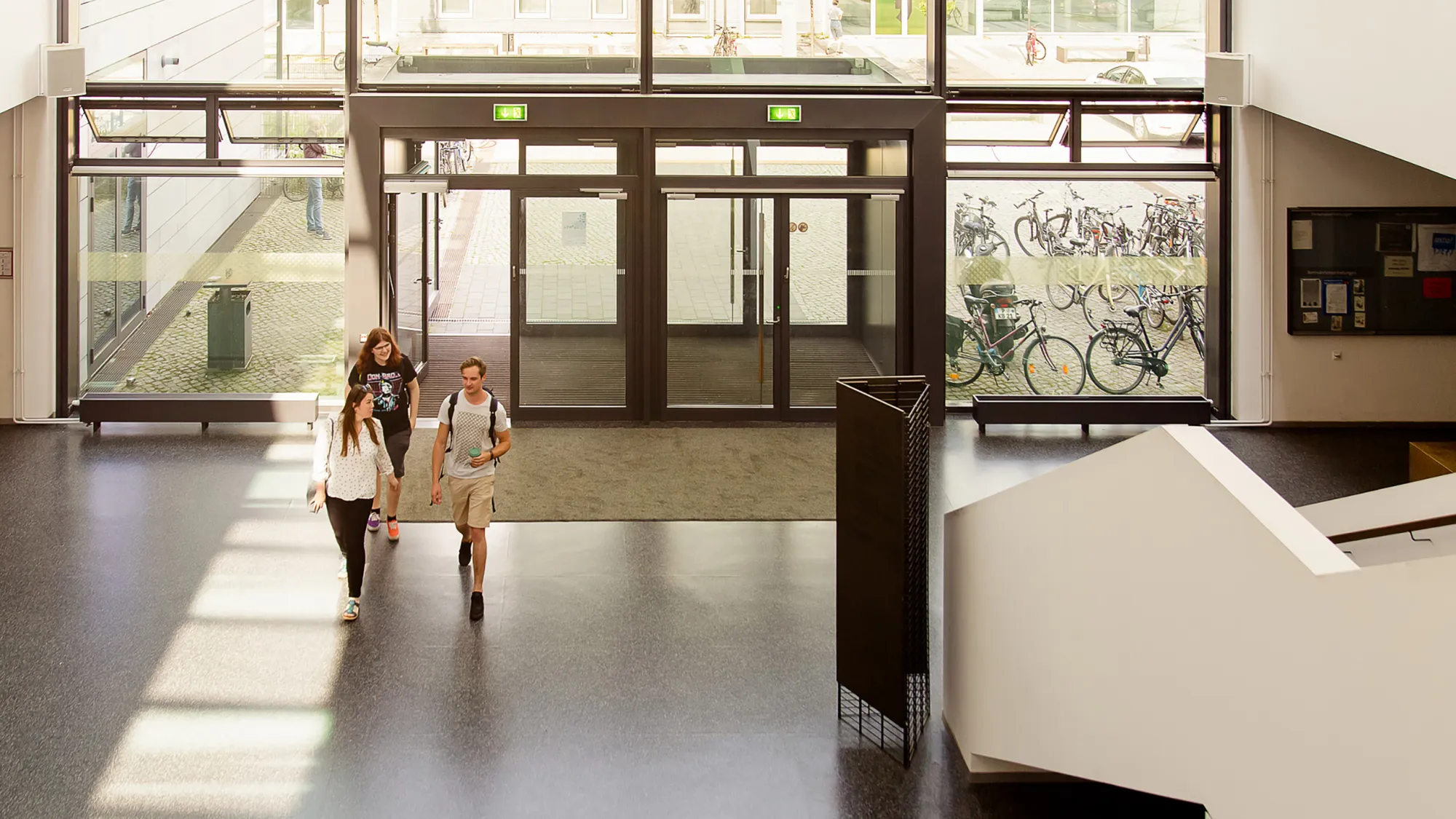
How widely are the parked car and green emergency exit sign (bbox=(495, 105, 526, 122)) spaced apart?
5060 millimetres

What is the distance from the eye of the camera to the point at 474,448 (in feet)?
25.1

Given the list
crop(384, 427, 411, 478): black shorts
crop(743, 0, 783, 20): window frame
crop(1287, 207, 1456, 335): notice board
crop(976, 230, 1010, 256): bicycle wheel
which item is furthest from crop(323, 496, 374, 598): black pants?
crop(1287, 207, 1456, 335): notice board

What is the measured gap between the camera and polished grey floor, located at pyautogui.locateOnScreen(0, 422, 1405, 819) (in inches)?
220

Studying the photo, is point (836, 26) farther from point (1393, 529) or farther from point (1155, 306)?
point (1393, 529)

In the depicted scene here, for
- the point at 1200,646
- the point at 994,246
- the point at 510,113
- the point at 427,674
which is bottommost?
the point at 427,674

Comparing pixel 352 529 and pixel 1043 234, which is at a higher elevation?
pixel 1043 234

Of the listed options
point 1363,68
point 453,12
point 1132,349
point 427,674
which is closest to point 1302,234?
point 1132,349

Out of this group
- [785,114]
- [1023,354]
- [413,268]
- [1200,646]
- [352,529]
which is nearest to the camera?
[1200,646]

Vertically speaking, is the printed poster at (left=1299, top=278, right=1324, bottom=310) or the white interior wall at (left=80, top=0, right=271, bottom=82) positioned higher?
the white interior wall at (left=80, top=0, right=271, bottom=82)

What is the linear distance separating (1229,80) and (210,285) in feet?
29.5

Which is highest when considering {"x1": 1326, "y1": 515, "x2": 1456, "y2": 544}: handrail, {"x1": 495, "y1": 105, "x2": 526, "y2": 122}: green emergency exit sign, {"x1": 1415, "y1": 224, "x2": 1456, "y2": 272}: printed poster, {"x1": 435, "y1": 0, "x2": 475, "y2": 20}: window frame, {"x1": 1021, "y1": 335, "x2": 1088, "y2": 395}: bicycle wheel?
{"x1": 435, "y1": 0, "x2": 475, "y2": 20}: window frame

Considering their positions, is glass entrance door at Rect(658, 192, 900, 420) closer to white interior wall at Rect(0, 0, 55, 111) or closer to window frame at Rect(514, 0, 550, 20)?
window frame at Rect(514, 0, 550, 20)

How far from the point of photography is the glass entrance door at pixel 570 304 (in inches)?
496

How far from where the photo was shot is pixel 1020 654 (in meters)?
5.30
